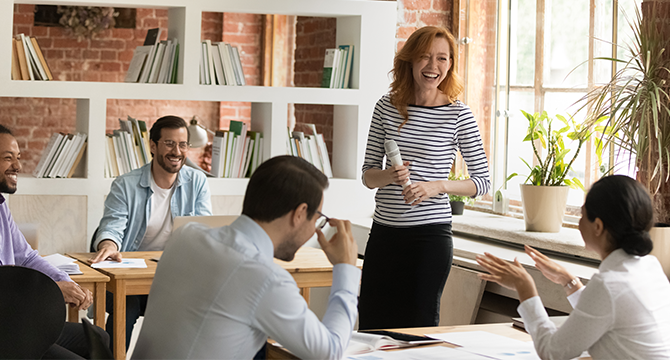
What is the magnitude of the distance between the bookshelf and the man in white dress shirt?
264 cm

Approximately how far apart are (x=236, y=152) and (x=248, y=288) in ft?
9.59

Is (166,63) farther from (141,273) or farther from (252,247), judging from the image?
(252,247)

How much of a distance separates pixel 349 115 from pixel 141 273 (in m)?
2.09

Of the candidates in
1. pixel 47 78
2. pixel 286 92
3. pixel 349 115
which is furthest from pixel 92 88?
pixel 349 115

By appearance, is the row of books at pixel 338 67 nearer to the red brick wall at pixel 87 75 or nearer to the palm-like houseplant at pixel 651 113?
the palm-like houseplant at pixel 651 113

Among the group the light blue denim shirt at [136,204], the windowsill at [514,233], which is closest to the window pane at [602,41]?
the windowsill at [514,233]

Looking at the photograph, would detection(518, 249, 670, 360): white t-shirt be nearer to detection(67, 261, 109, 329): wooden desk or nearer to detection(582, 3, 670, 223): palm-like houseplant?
detection(582, 3, 670, 223): palm-like houseplant

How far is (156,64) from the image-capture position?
4109 mm

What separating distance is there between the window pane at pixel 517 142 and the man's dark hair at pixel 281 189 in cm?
264

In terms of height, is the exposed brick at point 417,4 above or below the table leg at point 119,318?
above

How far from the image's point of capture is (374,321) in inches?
104

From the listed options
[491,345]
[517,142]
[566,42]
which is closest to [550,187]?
[517,142]

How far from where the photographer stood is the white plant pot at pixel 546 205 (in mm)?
3355

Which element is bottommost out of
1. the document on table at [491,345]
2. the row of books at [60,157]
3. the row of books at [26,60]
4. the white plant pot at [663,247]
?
the document on table at [491,345]
